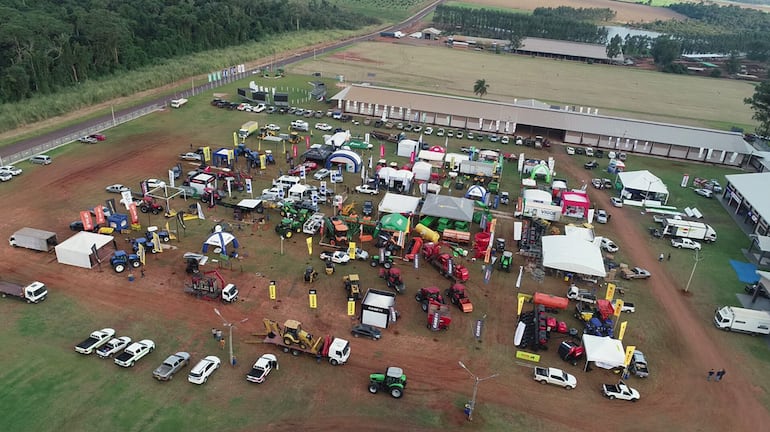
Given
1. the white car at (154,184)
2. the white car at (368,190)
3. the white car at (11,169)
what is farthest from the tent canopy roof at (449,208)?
the white car at (11,169)

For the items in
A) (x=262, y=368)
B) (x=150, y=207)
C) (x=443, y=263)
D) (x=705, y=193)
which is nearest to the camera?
(x=262, y=368)

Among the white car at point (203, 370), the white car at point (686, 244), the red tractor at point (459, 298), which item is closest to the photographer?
the white car at point (203, 370)

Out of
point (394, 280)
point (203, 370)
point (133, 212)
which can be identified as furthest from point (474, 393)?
point (133, 212)

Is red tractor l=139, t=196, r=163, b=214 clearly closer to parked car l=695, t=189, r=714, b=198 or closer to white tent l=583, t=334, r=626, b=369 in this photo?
white tent l=583, t=334, r=626, b=369

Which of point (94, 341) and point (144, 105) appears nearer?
point (94, 341)

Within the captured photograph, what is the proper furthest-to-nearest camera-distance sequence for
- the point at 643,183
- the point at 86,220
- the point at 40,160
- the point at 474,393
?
the point at 643,183 < the point at 40,160 < the point at 86,220 < the point at 474,393

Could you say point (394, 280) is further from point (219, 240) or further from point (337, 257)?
point (219, 240)

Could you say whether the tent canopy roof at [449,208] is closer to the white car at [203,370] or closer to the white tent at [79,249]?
the white car at [203,370]
